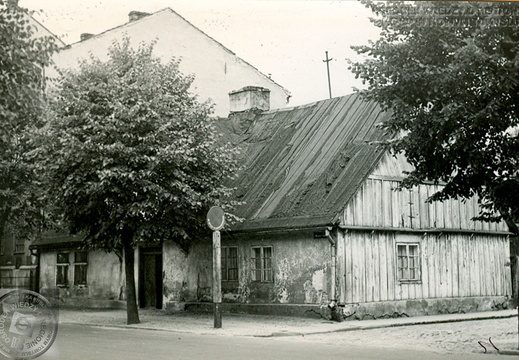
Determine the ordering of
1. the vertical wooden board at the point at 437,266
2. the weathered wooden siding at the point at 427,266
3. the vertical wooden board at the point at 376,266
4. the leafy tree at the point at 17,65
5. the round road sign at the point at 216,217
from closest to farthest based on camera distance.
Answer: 1. the leafy tree at the point at 17,65
2. the round road sign at the point at 216,217
3. the weathered wooden siding at the point at 427,266
4. the vertical wooden board at the point at 376,266
5. the vertical wooden board at the point at 437,266

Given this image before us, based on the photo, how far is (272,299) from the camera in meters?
21.9

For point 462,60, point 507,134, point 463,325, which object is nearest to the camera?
point 462,60

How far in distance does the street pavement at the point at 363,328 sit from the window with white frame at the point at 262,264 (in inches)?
50.9

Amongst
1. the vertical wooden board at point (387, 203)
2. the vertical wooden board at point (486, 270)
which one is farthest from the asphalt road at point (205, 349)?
the vertical wooden board at point (486, 270)

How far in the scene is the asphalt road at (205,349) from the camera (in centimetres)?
1151

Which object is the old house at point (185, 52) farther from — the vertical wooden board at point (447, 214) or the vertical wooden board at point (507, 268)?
the vertical wooden board at point (507, 268)

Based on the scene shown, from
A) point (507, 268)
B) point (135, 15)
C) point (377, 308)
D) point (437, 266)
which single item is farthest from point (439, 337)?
point (135, 15)

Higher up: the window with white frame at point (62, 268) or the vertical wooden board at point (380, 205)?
the vertical wooden board at point (380, 205)

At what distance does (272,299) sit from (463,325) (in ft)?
19.5

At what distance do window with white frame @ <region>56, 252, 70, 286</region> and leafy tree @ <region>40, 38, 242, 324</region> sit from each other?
10.8m

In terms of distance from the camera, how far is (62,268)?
99.5 ft

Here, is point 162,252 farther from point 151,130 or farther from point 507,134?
point 507,134

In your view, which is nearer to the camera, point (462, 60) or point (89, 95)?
point (462, 60)

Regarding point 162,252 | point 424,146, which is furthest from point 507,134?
point 162,252
